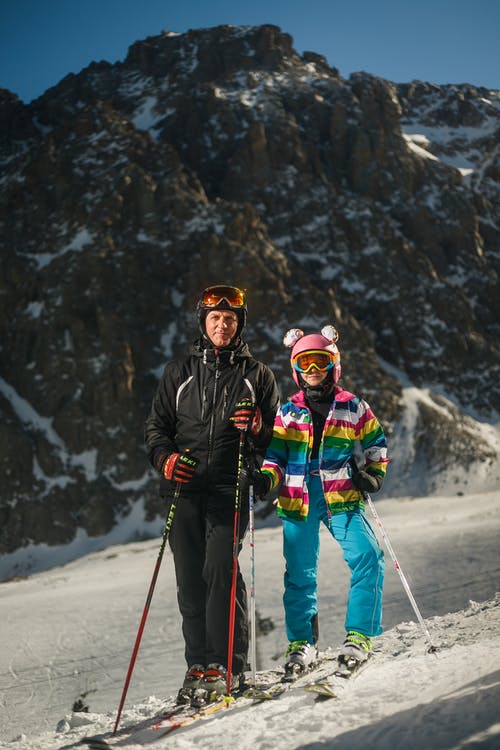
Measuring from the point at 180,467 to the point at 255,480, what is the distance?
585 mm

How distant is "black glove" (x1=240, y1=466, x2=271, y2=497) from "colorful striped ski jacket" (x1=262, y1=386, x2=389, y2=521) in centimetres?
13

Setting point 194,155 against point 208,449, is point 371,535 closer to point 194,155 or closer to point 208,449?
point 208,449

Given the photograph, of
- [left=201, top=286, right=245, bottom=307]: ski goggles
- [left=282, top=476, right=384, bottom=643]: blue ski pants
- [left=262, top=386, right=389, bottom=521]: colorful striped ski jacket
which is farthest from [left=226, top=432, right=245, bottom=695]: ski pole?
[left=201, top=286, right=245, bottom=307]: ski goggles

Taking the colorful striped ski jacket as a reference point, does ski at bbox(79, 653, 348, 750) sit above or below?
below

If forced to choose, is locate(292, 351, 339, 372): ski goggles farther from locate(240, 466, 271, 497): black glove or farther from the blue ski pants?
locate(240, 466, 271, 497): black glove

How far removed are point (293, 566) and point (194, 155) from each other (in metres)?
87.6

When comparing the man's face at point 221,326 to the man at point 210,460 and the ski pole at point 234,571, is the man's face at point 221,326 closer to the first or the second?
the man at point 210,460

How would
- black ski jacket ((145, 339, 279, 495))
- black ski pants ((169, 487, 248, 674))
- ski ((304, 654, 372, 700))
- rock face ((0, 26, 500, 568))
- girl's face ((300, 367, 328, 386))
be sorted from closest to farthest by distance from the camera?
ski ((304, 654, 372, 700))
black ski pants ((169, 487, 248, 674))
black ski jacket ((145, 339, 279, 495))
girl's face ((300, 367, 328, 386))
rock face ((0, 26, 500, 568))

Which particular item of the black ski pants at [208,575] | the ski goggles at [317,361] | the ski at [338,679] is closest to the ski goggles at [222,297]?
the ski goggles at [317,361]

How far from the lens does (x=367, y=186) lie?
275 feet

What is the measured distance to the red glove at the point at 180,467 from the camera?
4.52 meters

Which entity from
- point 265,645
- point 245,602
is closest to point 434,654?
point 245,602

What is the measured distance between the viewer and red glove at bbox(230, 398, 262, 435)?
465cm

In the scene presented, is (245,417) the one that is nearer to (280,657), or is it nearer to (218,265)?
(280,657)
